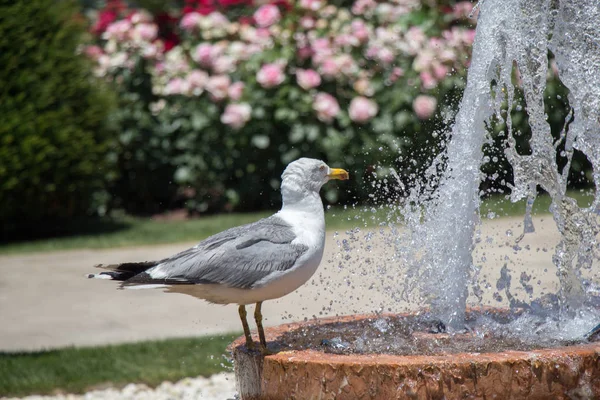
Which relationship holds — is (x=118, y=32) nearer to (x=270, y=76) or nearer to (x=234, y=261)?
(x=270, y=76)

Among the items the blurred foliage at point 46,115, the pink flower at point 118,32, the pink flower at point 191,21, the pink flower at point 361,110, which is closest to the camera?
the blurred foliage at point 46,115

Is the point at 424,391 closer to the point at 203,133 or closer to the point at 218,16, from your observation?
the point at 203,133

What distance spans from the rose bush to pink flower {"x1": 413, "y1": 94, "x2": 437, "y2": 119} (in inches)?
0.6

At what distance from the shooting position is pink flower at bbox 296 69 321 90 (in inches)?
315

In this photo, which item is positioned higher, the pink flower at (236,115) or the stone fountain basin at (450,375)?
the pink flower at (236,115)

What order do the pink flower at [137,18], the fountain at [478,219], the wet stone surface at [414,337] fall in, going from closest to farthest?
1. the wet stone surface at [414,337]
2. the fountain at [478,219]
3. the pink flower at [137,18]

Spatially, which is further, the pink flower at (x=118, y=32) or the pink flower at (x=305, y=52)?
the pink flower at (x=118, y=32)

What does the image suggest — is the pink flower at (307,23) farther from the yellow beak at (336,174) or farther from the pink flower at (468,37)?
the yellow beak at (336,174)

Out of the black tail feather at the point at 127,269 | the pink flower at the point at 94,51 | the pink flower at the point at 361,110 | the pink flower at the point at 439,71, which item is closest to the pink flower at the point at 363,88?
the pink flower at the point at 361,110

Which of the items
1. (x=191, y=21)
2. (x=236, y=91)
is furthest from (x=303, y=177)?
(x=191, y=21)

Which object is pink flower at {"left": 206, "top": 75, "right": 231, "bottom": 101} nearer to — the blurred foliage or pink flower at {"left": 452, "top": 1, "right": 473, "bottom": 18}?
the blurred foliage

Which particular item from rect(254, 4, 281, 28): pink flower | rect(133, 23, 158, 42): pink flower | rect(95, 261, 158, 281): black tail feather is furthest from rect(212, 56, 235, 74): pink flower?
rect(95, 261, 158, 281): black tail feather

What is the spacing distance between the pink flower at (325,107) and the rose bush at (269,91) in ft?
0.03

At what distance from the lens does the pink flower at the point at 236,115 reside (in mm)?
8000
